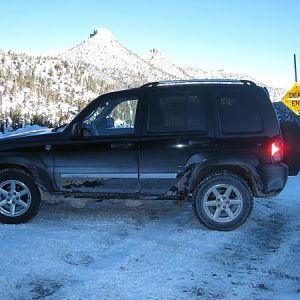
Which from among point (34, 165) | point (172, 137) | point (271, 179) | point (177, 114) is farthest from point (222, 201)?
point (34, 165)

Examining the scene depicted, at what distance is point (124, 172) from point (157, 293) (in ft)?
8.23

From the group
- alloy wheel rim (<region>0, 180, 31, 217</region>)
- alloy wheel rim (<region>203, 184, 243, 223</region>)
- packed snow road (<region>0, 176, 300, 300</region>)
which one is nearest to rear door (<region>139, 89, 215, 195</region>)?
alloy wheel rim (<region>203, 184, 243, 223</region>)

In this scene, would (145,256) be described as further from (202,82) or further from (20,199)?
(202,82)

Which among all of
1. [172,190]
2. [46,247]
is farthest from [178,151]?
[46,247]

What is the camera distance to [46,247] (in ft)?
17.6

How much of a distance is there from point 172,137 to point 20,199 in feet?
7.54

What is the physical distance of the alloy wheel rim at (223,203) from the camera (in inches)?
247

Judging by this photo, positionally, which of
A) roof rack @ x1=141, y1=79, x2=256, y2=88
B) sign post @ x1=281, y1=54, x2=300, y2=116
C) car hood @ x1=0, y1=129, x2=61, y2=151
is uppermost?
sign post @ x1=281, y1=54, x2=300, y2=116

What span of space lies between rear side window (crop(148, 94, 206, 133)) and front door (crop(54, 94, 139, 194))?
0.92 ft

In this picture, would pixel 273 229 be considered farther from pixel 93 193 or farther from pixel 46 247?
pixel 46 247

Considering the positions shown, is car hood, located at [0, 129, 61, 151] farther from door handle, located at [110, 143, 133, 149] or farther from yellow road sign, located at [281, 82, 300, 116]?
yellow road sign, located at [281, 82, 300, 116]

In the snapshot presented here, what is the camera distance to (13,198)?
6.57 m

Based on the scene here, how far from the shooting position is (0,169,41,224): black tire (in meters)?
6.51

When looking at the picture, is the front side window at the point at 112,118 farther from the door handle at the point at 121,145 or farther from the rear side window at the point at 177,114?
the rear side window at the point at 177,114
